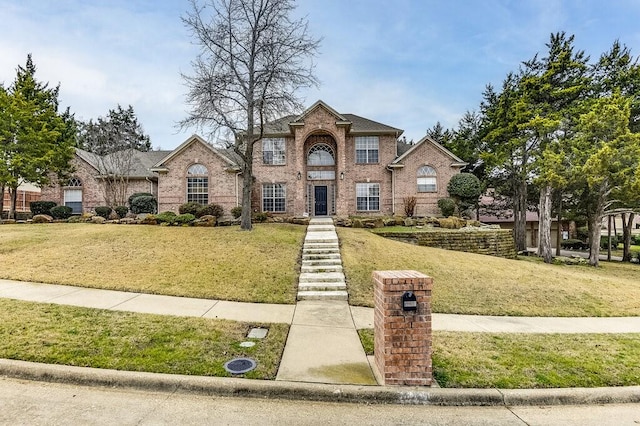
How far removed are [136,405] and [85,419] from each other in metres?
0.46

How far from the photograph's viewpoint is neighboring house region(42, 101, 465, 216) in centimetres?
2253

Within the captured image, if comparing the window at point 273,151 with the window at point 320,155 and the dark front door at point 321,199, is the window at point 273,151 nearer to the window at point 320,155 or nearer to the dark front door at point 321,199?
the window at point 320,155

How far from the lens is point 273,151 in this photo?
77.9 ft

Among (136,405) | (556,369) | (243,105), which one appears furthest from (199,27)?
(556,369)

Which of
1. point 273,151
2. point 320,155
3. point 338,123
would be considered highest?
point 338,123

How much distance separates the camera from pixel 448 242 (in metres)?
17.2

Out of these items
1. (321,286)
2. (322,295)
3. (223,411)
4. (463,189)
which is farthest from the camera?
(463,189)

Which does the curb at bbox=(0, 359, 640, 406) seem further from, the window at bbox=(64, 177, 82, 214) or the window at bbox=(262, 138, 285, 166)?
the window at bbox=(64, 177, 82, 214)

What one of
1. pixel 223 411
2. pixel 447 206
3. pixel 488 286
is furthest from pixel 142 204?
pixel 223 411

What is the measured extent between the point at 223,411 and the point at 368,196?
20.9 meters

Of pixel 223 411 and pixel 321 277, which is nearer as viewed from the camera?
pixel 223 411

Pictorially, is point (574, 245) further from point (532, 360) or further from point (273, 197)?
point (532, 360)

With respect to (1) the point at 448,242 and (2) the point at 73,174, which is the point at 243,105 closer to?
(1) the point at 448,242

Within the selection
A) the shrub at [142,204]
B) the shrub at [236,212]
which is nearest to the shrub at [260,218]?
the shrub at [236,212]
